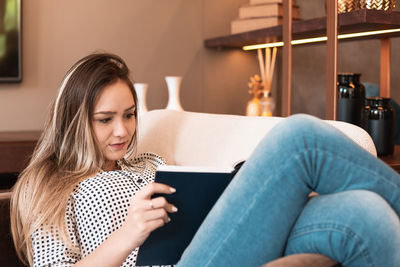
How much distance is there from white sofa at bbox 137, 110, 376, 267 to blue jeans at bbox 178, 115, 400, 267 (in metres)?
0.32

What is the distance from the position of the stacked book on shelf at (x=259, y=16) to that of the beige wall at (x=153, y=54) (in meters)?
0.20

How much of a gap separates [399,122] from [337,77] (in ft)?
2.69

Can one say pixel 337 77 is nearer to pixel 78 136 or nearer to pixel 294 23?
pixel 294 23

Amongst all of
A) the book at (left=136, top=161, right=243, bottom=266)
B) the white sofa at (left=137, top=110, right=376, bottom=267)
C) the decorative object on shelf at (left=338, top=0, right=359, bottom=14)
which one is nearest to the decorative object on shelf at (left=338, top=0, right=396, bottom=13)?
the decorative object on shelf at (left=338, top=0, right=359, bottom=14)

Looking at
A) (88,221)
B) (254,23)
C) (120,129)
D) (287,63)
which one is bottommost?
(88,221)

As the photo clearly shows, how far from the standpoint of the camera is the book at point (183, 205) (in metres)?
0.95

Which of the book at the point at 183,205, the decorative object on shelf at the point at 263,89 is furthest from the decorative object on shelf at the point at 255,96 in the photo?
the book at the point at 183,205

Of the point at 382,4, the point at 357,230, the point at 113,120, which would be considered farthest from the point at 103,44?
the point at 357,230

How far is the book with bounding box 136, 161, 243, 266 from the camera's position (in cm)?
95

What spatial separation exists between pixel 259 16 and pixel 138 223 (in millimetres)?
1813

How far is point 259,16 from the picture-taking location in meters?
2.56

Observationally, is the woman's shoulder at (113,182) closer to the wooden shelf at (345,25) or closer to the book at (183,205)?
the book at (183,205)

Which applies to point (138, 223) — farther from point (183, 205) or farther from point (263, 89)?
point (263, 89)

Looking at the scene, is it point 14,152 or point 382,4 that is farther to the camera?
point 14,152
